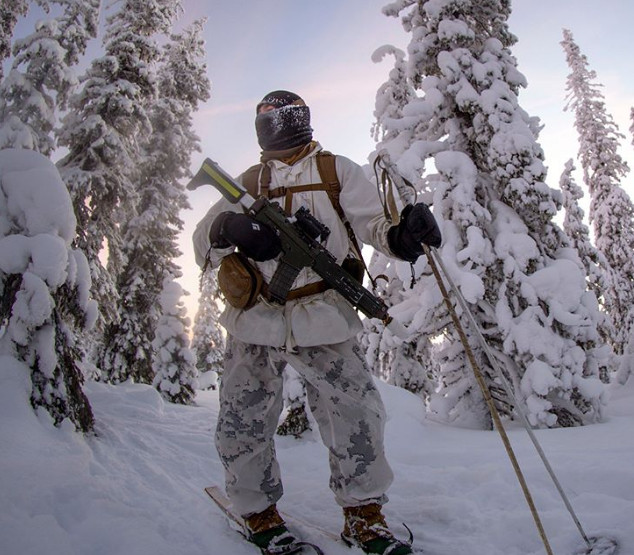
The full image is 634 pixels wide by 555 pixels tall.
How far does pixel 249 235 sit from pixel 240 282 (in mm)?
364

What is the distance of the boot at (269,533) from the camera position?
8.04 feet

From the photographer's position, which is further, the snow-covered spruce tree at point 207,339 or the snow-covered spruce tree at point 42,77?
the snow-covered spruce tree at point 207,339

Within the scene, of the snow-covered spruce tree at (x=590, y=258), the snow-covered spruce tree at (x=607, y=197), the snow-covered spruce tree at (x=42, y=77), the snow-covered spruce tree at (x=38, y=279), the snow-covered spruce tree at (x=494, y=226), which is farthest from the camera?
the snow-covered spruce tree at (x=607, y=197)

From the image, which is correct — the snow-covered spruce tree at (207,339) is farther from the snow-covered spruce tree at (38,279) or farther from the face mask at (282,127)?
the face mask at (282,127)

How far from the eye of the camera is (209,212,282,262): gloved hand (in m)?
2.56

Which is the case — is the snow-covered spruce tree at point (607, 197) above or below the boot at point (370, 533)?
above

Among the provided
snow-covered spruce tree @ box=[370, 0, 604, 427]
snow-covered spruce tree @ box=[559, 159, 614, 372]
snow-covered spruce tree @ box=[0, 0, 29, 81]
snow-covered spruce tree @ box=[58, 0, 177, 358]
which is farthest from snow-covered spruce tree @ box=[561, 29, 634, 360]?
snow-covered spruce tree @ box=[0, 0, 29, 81]

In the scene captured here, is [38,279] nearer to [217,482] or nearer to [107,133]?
[217,482]

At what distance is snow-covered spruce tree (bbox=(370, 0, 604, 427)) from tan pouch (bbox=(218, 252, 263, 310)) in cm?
444

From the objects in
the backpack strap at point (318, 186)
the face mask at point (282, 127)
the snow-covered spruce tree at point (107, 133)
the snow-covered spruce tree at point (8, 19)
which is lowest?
the backpack strap at point (318, 186)

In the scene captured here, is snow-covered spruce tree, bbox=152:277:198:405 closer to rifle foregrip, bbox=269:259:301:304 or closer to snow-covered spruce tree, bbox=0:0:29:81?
snow-covered spruce tree, bbox=0:0:29:81

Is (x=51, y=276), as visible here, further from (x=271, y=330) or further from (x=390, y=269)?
(x=390, y=269)

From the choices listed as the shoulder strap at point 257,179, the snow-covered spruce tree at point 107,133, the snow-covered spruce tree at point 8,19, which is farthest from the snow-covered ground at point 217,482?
the snow-covered spruce tree at point 8,19

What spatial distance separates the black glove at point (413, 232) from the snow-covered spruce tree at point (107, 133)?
1069 cm
